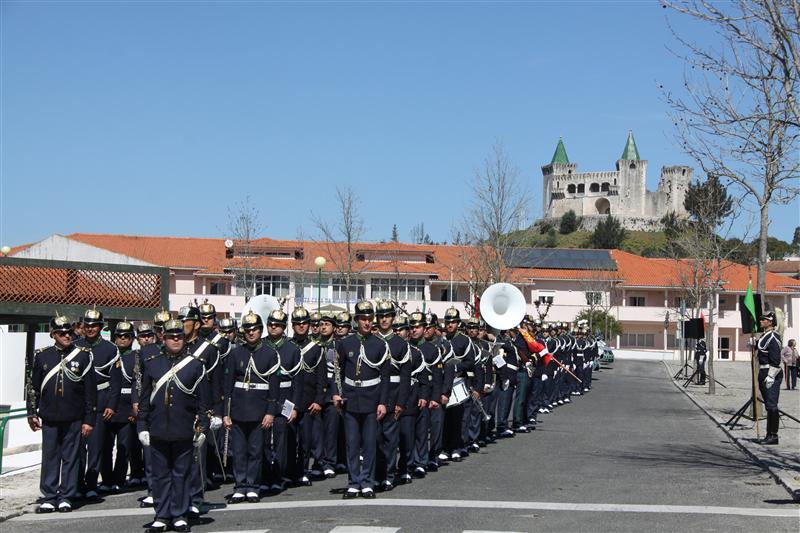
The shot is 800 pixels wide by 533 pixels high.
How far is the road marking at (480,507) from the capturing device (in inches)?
428

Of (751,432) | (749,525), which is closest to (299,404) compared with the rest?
(749,525)

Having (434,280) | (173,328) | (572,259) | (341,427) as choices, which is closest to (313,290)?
(434,280)

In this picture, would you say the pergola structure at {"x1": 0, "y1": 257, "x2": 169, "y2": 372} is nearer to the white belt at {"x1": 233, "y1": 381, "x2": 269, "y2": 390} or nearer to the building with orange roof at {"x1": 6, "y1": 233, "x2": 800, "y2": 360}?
the white belt at {"x1": 233, "y1": 381, "x2": 269, "y2": 390}

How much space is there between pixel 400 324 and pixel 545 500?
3019 mm

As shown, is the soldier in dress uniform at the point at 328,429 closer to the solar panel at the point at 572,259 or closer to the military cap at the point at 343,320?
the military cap at the point at 343,320

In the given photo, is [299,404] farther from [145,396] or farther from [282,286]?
[282,286]

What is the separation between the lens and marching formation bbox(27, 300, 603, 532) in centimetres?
1055

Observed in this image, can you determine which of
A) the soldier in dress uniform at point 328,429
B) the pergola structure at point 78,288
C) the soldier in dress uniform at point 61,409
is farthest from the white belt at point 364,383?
the pergola structure at point 78,288

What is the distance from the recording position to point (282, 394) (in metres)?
12.5

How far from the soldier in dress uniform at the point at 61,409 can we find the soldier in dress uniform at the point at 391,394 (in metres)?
3.44

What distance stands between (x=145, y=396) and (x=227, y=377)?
1853mm

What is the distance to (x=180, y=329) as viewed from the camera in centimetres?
1058

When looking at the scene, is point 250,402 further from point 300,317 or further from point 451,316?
point 451,316

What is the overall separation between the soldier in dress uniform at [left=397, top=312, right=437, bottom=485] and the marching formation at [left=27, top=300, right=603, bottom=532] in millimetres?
19
